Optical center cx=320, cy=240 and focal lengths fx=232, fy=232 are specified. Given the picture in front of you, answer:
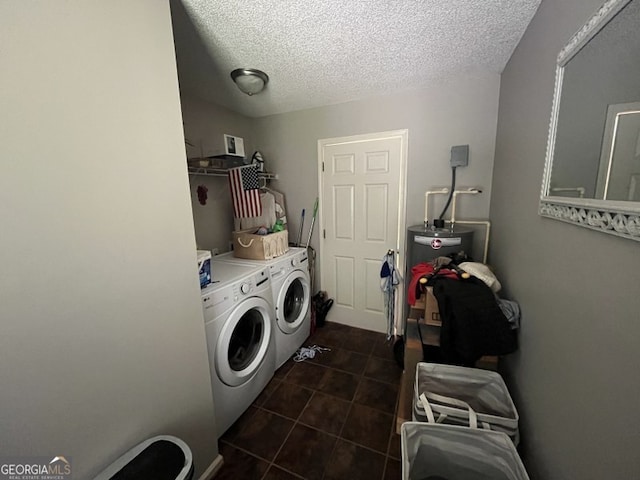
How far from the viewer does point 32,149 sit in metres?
0.62

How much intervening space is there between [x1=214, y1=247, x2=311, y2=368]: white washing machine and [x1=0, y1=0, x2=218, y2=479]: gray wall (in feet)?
2.70

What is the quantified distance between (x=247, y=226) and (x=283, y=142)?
1.01 meters

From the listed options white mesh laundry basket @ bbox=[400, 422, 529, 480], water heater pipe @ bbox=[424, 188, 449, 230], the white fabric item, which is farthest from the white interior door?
white mesh laundry basket @ bbox=[400, 422, 529, 480]

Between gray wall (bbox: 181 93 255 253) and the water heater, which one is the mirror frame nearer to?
the water heater

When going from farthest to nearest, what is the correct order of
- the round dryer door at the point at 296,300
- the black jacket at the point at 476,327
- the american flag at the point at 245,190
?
the round dryer door at the point at 296,300 < the american flag at the point at 245,190 < the black jacket at the point at 476,327

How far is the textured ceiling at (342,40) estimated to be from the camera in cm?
109

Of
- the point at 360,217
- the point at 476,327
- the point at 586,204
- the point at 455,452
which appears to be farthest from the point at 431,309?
the point at 360,217

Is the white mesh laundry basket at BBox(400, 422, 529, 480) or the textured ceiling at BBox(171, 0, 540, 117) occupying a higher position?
the textured ceiling at BBox(171, 0, 540, 117)

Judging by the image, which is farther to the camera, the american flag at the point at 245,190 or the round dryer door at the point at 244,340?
the american flag at the point at 245,190

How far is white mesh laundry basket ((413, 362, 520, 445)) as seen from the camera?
3.11 feet

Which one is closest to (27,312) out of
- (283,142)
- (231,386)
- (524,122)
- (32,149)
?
(32,149)

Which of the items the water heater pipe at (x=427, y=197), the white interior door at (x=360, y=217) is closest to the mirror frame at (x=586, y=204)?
the water heater pipe at (x=427, y=197)

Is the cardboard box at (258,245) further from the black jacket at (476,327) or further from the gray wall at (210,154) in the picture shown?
the black jacket at (476,327)

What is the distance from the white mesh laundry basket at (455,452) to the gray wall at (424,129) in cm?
141
